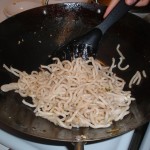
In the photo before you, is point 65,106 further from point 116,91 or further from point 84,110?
point 116,91

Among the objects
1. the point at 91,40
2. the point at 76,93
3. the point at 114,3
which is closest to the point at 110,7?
the point at 114,3

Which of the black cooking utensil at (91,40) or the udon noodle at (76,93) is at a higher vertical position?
the black cooking utensil at (91,40)

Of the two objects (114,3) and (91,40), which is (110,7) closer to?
(114,3)

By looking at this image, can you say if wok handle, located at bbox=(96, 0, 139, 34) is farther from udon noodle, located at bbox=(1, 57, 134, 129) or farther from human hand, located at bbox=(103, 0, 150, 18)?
udon noodle, located at bbox=(1, 57, 134, 129)

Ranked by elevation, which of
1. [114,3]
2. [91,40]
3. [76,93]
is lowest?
[76,93]

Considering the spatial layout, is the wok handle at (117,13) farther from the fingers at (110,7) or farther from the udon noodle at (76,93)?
the udon noodle at (76,93)

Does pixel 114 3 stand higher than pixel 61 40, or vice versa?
pixel 114 3

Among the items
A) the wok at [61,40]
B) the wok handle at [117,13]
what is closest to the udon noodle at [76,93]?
the wok at [61,40]
